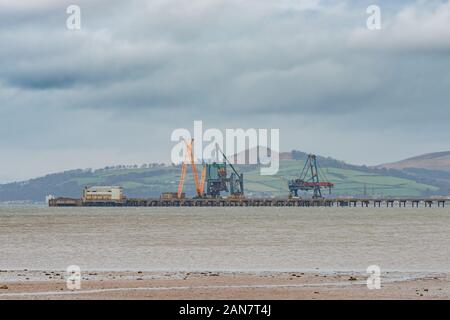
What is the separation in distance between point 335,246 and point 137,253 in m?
20.7

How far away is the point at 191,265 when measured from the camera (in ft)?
207

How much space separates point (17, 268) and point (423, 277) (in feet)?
84.3

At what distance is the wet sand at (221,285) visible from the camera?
3981cm

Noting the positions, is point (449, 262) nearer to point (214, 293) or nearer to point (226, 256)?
point (226, 256)

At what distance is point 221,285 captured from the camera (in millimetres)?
44844

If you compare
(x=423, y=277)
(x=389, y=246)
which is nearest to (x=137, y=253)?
(x=389, y=246)

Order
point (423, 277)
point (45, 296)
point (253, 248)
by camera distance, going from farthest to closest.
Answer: point (253, 248), point (423, 277), point (45, 296)

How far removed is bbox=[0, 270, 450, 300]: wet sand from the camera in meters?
39.8

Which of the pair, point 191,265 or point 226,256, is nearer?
point 191,265
